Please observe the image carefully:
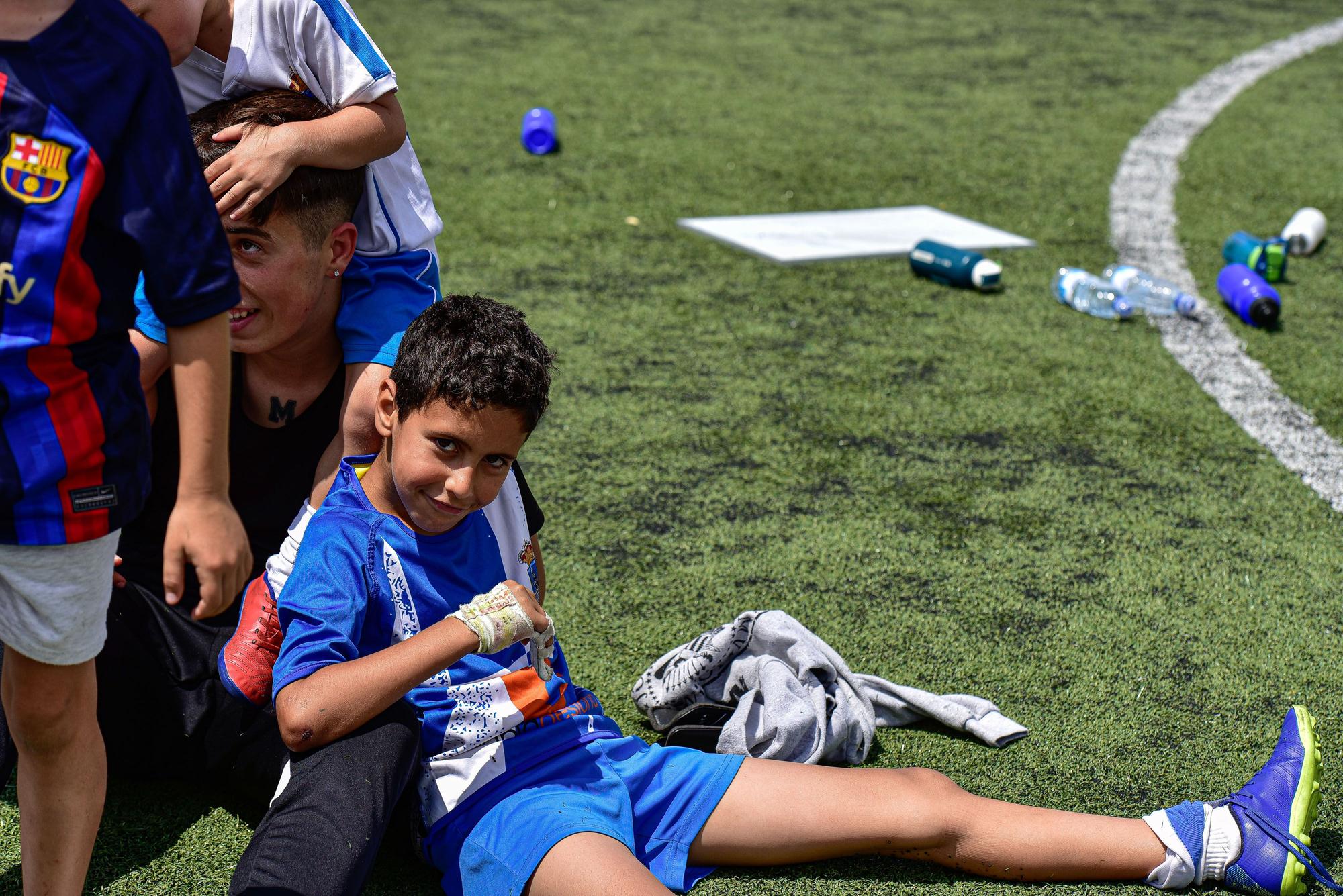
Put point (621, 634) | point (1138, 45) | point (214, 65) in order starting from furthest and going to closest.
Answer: point (1138, 45) → point (621, 634) → point (214, 65)

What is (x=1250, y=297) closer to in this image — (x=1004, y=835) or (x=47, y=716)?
(x=1004, y=835)

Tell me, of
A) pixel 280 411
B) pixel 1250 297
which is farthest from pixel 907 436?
pixel 280 411

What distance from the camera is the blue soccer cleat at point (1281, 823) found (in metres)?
2.29

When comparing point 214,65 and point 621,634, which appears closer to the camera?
point 214,65

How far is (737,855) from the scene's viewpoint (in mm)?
2311

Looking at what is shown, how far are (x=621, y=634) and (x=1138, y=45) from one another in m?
Answer: 9.02

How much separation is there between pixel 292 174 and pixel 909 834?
163cm

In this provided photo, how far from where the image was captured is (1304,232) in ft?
20.1

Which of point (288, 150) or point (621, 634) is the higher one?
point (288, 150)

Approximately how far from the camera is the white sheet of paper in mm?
5977

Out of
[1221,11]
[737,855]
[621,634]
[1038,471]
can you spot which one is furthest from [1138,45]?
[737,855]

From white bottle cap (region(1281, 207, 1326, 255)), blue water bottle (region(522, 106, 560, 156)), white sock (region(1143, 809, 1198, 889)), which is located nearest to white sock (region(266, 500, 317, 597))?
white sock (region(1143, 809, 1198, 889))

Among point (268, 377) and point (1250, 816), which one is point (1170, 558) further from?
point (268, 377)

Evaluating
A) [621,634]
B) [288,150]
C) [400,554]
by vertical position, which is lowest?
[621,634]
